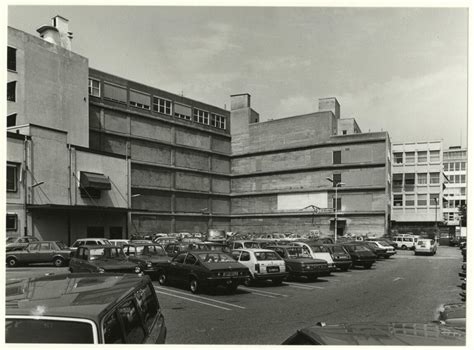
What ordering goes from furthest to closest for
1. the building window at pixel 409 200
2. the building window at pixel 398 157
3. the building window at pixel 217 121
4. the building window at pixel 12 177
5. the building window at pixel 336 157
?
the building window at pixel 398 157, the building window at pixel 217 121, the building window at pixel 409 200, the building window at pixel 336 157, the building window at pixel 12 177

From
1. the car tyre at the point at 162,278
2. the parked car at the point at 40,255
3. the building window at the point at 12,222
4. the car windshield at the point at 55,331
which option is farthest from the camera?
the building window at the point at 12,222

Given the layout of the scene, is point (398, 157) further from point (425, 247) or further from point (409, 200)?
point (425, 247)

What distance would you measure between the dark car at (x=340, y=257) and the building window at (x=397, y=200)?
55476 mm

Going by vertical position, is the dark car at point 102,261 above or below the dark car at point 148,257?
above

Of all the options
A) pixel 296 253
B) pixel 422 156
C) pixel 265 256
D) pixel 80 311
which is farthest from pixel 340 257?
pixel 422 156

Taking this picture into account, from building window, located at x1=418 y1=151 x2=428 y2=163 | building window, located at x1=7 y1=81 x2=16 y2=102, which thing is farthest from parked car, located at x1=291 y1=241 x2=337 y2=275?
Answer: building window, located at x1=418 y1=151 x2=428 y2=163

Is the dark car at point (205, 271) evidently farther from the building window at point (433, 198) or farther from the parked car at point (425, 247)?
the building window at point (433, 198)

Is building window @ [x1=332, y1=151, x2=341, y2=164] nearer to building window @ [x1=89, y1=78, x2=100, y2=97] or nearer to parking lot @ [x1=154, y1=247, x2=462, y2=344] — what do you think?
building window @ [x1=89, y1=78, x2=100, y2=97]

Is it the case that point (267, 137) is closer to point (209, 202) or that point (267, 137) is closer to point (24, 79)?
point (209, 202)

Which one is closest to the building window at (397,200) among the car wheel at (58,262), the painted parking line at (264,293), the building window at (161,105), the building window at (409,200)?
the building window at (409,200)

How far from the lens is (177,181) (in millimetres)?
64812

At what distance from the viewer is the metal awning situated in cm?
3706

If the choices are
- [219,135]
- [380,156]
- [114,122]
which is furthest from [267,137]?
[114,122]

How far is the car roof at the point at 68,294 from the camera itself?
3.74 m
